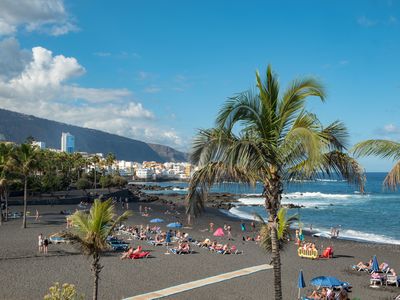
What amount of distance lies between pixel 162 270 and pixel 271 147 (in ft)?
51.5

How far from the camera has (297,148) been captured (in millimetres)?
8062

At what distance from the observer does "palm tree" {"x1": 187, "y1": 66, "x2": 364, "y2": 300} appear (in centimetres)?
768

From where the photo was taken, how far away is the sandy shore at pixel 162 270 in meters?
17.8

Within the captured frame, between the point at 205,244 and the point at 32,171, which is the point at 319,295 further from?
the point at 32,171

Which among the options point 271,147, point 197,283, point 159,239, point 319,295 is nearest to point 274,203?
point 271,147

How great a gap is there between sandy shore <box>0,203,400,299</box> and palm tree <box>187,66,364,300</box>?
10303mm

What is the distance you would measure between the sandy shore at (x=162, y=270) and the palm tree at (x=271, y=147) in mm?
10303

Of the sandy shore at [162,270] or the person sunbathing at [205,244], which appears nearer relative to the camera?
the sandy shore at [162,270]

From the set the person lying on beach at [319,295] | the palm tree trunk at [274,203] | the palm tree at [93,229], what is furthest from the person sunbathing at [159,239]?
the palm tree trunk at [274,203]

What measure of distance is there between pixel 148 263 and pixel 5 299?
8.99 meters

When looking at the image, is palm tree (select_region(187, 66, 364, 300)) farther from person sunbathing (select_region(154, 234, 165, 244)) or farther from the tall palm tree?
the tall palm tree

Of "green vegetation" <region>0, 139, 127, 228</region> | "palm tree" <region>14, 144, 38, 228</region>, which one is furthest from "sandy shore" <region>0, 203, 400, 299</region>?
"palm tree" <region>14, 144, 38, 228</region>

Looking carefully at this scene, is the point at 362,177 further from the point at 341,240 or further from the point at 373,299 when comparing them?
the point at 341,240

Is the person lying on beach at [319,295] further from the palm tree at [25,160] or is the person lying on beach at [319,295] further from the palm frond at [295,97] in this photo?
the palm tree at [25,160]
